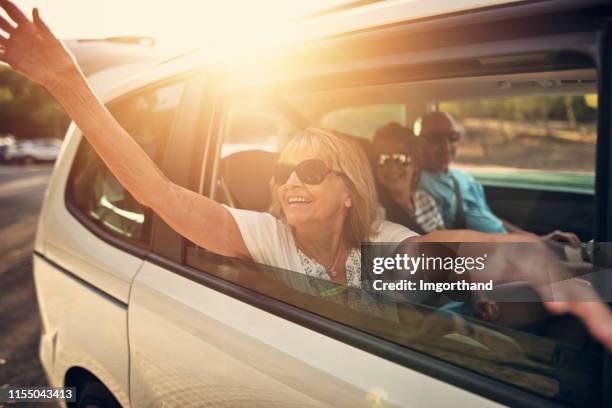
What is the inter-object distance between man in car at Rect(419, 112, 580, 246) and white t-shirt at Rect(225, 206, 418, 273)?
5.85ft

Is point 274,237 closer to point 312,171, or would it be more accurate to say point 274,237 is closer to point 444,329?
point 312,171

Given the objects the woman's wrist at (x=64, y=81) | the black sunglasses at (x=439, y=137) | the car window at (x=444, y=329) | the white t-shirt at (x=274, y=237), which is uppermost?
the woman's wrist at (x=64, y=81)

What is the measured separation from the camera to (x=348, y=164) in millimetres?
1641

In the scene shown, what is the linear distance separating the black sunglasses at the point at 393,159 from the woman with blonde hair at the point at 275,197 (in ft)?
3.62

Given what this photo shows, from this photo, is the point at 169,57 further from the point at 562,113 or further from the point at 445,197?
the point at 562,113

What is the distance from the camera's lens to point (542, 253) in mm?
1251

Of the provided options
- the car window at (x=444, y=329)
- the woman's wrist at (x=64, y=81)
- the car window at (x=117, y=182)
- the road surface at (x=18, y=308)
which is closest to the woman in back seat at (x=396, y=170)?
the car window at (x=444, y=329)

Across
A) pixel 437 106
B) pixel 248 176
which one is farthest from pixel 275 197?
pixel 437 106

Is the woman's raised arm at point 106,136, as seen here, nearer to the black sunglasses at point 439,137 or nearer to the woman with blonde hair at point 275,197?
the woman with blonde hair at point 275,197

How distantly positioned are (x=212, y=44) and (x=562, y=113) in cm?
2680

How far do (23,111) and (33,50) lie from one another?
45.6 m

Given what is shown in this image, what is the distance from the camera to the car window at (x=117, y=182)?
182 centimetres

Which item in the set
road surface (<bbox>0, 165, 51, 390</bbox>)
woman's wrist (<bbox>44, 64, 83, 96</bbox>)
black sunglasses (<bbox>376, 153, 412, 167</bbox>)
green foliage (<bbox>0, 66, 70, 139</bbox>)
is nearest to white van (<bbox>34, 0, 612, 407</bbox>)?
woman's wrist (<bbox>44, 64, 83, 96</bbox>)

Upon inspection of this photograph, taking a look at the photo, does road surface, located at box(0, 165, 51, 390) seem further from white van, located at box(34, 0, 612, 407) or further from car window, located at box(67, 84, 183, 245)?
car window, located at box(67, 84, 183, 245)
